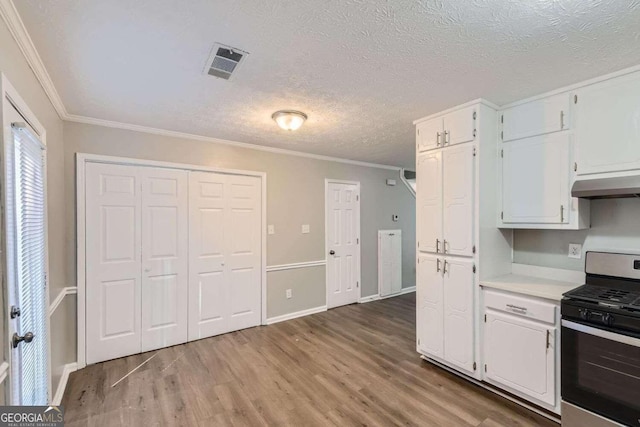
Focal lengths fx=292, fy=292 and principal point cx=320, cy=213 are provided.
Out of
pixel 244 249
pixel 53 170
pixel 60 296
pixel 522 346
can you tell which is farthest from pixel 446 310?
pixel 53 170

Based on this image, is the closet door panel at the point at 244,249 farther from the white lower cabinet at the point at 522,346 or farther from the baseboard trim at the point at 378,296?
the white lower cabinet at the point at 522,346

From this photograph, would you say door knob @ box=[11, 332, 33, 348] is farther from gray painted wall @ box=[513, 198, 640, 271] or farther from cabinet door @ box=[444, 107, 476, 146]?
gray painted wall @ box=[513, 198, 640, 271]

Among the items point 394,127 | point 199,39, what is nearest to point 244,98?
point 199,39

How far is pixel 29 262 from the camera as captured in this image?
63.5 inches

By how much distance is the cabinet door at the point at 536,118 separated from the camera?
223 cm

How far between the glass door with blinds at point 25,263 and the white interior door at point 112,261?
3.35 ft

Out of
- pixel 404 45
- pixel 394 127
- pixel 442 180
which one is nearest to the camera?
pixel 404 45

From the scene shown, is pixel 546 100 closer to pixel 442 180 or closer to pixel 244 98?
pixel 442 180

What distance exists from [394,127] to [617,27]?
5.95 ft

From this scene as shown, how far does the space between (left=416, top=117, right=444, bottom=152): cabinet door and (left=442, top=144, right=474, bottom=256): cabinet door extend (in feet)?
0.47

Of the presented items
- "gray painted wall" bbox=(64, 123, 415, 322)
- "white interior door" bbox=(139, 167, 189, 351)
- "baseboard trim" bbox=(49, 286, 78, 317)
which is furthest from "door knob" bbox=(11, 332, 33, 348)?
"white interior door" bbox=(139, 167, 189, 351)

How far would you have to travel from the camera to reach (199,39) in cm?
160

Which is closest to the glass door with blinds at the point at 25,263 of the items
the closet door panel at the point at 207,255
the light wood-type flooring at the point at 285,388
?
the light wood-type flooring at the point at 285,388

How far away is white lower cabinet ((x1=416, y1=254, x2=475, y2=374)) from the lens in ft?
8.26
